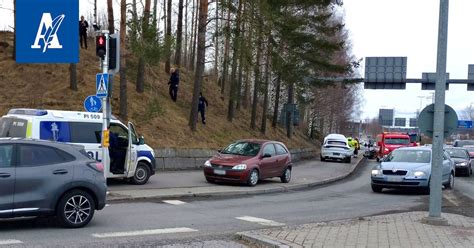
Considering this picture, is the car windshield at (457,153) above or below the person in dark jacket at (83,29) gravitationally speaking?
below

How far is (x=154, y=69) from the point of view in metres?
34.4

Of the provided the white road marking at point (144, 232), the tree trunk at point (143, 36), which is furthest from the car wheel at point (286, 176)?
the white road marking at point (144, 232)

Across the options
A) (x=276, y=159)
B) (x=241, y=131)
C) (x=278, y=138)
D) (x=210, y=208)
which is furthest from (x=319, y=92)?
(x=210, y=208)

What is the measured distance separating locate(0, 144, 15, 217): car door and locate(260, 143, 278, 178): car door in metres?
10.7

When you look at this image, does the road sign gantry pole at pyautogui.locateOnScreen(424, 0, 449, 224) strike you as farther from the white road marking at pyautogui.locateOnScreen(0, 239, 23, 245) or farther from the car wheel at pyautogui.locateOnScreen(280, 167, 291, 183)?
the car wheel at pyautogui.locateOnScreen(280, 167, 291, 183)

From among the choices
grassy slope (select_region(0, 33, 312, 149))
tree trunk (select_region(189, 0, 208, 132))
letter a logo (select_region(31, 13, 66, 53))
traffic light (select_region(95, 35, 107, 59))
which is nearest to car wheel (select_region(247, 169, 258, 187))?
grassy slope (select_region(0, 33, 312, 149))

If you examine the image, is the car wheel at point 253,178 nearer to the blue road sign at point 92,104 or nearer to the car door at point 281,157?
the car door at point 281,157

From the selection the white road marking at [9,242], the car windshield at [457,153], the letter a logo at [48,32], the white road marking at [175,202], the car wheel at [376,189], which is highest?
the letter a logo at [48,32]

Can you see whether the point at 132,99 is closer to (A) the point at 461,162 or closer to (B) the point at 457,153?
(A) the point at 461,162

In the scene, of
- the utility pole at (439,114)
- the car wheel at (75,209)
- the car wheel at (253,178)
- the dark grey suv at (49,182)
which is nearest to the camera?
the dark grey suv at (49,182)

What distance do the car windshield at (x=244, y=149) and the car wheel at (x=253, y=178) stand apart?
72 cm

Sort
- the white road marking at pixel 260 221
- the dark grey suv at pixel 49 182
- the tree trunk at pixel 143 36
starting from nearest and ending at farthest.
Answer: the dark grey suv at pixel 49 182 → the white road marking at pixel 260 221 → the tree trunk at pixel 143 36

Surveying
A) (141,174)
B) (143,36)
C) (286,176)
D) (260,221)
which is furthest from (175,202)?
(143,36)

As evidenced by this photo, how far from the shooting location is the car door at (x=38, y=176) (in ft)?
30.4
